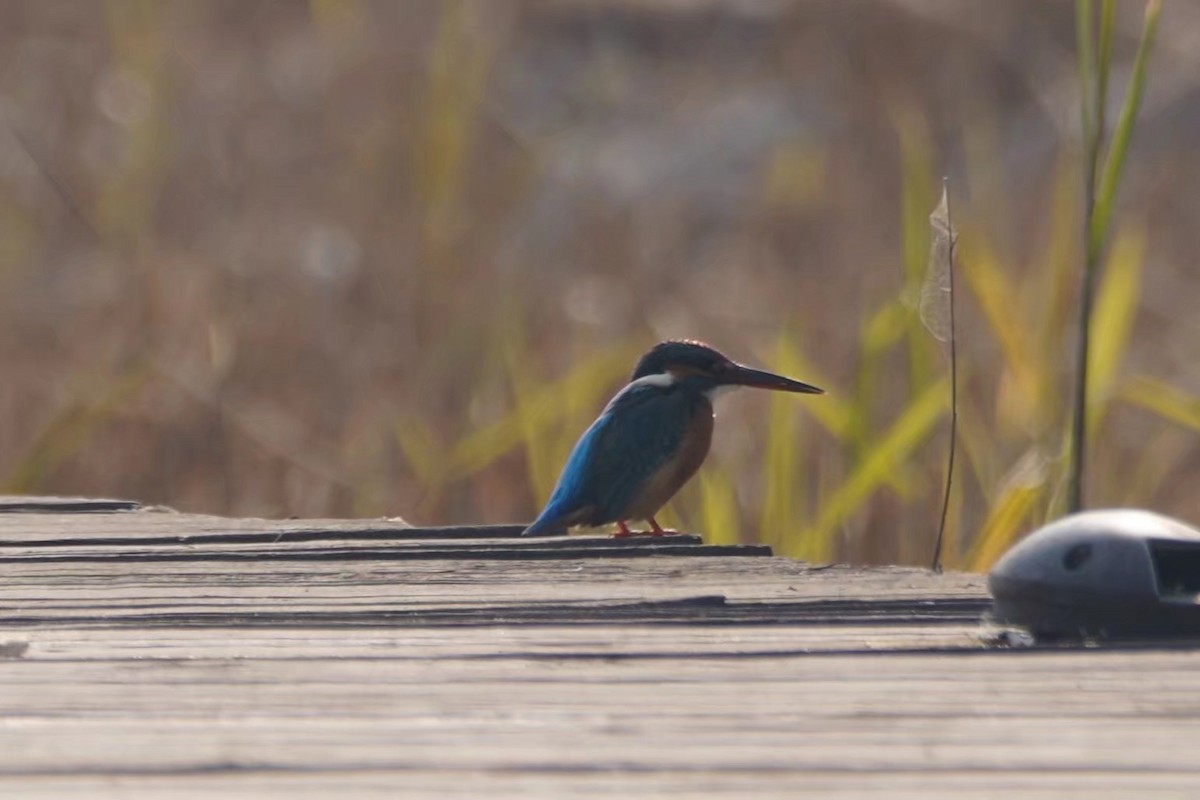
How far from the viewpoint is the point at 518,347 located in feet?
13.9

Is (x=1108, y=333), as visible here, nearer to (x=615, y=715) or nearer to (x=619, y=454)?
(x=619, y=454)

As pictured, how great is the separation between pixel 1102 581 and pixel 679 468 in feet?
6.20

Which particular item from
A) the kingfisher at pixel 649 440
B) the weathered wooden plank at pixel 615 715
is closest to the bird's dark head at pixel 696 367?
the kingfisher at pixel 649 440

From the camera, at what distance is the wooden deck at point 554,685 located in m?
1.45

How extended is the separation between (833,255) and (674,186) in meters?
2.25

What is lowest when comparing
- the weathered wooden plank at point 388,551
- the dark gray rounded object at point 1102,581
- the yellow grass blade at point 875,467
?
the dark gray rounded object at point 1102,581

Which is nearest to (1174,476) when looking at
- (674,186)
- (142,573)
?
(142,573)

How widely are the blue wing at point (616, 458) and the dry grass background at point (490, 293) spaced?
13 cm

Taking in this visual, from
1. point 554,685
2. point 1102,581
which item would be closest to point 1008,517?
point 1102,581

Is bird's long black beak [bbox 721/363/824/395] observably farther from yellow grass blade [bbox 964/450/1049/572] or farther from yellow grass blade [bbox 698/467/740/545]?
yellow grass blade [bbox 964/450/1049/572]

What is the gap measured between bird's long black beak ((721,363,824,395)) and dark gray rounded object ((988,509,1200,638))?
1.59 m

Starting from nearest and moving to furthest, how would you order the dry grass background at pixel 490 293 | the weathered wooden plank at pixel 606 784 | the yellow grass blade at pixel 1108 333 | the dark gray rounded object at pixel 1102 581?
the weathered wooden plank at pixel 606 784 → the dark gray rounded object at pixel 1102 581 → the yellow grass blade at pixel 1108 333 → the dry grass background at pixel 490 293

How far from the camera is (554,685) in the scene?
68.8 inches

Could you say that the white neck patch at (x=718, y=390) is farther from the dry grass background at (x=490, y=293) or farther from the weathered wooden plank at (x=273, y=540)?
the weathered wooden plank at (x=273, y=540)
